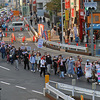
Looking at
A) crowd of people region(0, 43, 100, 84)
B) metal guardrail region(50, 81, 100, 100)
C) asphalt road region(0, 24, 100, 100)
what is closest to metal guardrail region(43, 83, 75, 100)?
metal guardrail region(50, 81, 100, 100)

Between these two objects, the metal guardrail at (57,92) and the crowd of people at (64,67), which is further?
the crowd of people at (64,67)

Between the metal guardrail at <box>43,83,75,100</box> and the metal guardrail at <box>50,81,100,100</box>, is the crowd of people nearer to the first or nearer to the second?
the metal guardrail at <box>43,83,75,100</box>

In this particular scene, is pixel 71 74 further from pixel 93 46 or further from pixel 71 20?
pixel 71 20

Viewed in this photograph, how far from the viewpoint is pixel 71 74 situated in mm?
26812

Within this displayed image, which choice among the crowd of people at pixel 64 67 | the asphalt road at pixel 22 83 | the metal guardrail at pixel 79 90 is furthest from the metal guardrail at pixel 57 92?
the crowd of people at pixel 64 67

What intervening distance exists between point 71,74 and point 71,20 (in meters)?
29.9

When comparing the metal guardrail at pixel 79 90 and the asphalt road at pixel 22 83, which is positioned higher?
the metal guardrail at pixel 79 90

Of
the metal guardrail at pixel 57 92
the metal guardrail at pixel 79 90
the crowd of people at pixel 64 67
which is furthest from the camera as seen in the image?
the crowd of people at pixel 64 67

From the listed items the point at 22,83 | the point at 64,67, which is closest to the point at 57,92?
the point at 22,83

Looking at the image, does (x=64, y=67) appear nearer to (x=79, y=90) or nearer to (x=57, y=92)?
(x=57, y=92)

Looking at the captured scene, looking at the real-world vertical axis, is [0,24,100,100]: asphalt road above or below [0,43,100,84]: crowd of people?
below

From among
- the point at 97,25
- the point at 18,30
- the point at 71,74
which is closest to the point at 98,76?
the point at 71,74

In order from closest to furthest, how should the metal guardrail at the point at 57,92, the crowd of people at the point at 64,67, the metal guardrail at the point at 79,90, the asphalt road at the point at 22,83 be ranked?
the metal guardrail at the point at 57,92 < the metal guardrail at the point at 79,90 < the asphalt road at the point at 22,83 < the crowd of people at the point at 64,67

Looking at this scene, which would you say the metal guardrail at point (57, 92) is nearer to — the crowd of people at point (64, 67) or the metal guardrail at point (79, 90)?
the metal guardrail at point (79, 90)
